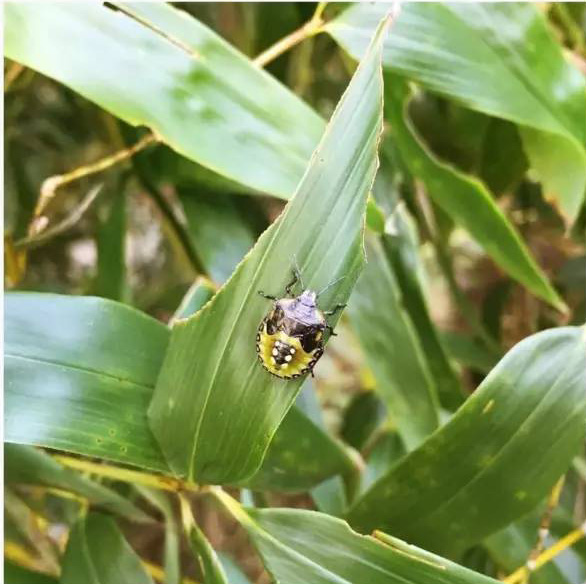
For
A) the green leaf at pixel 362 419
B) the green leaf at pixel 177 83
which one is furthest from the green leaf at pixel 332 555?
the green leaf at pixel 362 419

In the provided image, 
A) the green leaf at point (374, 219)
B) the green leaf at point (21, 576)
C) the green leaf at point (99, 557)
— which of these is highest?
the green leaf at point (374, 219)

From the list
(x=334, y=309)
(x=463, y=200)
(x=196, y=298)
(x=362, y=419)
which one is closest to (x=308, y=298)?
(x=334, y=309)

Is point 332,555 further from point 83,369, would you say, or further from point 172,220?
point 172,220

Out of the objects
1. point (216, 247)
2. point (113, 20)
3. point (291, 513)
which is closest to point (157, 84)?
point (113, 20)

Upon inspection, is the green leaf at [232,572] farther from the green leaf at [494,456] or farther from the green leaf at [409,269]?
the green leaf at [409,269]

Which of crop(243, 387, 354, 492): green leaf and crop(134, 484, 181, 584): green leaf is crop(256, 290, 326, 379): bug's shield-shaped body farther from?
crop(134, 484, 181, 584): green leaf

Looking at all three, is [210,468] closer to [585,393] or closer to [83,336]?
[83,336]

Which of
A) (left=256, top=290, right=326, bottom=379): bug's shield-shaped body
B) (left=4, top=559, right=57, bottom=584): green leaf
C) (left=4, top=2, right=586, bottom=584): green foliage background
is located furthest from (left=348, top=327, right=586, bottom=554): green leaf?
(left=4, top=559, right=57, bottom=584): green leaf

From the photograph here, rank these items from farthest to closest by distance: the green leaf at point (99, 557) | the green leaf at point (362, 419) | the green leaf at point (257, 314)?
the green leaf at point (362, 419) < the green leaf at point (99, 557) < the green leaf at point (257, 314)
